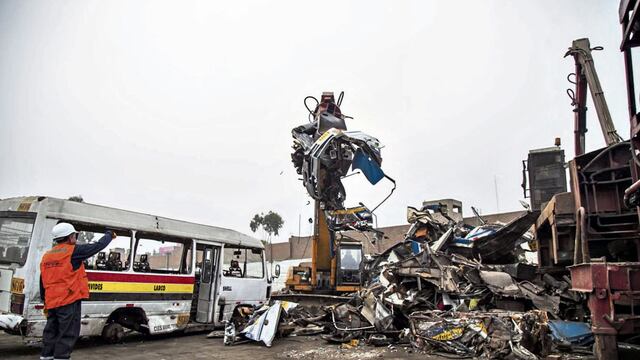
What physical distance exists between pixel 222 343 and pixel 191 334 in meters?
1.56

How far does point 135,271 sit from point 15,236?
6.52 ft

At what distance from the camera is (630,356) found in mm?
6086

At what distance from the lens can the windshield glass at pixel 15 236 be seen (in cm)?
668

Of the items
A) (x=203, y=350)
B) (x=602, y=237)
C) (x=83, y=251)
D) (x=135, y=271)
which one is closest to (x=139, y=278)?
(x=135, y=271)

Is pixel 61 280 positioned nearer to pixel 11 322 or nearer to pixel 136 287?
pixel 11 322

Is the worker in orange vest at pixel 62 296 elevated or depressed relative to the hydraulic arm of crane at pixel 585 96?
depressed

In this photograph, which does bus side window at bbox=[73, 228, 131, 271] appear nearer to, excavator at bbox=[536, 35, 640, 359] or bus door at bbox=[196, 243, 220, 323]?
bus door at bbox=[196, 243, 220, 323]

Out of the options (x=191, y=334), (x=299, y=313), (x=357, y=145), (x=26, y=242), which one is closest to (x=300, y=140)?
(x=357, y=145)

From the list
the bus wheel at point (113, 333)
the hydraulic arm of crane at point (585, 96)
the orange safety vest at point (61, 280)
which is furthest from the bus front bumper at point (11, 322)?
the hydraulic arm of crane at point (585, 96)

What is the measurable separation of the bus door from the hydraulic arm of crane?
29.4ft

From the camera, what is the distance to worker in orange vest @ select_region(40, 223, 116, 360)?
452 centimetres

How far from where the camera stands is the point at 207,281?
958 centimetres

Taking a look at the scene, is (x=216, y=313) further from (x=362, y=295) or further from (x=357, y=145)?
(x=357, y=145)

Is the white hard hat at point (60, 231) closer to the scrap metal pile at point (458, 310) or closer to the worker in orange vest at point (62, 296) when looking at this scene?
the worker in orange vest at point (62, 296)
